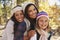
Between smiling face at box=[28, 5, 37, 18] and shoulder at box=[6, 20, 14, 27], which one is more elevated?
smiling face at box=[28, 5, 37, 18]

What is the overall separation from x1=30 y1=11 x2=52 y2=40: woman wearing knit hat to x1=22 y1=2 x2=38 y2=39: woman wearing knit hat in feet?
0.11

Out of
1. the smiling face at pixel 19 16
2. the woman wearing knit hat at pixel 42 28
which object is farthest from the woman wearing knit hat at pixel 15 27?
the woman wearing knit hat at pixel 42 28

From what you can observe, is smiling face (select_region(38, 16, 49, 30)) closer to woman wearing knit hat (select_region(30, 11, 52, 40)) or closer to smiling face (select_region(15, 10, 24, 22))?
woman wearing knit hat (select_region(30, 11, 52, 40))

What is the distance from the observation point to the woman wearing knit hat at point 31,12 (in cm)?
195

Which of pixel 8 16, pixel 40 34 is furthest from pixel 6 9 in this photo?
pixel 40 34

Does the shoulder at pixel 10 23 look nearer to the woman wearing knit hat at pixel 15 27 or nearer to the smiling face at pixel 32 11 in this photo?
the woman wearing knit hat at pixel 15 27

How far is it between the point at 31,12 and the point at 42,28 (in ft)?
0.50

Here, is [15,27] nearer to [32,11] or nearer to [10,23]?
[10,23]

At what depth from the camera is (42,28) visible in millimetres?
1960

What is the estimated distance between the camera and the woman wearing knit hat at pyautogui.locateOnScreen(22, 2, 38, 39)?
195 centimetres

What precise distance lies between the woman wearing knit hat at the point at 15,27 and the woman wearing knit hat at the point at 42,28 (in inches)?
4.2

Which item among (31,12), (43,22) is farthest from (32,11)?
(43,22)

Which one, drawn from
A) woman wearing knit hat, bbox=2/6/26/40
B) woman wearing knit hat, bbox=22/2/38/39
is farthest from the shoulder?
Result: woman wearing knit hat, bbox=22/2/38/39

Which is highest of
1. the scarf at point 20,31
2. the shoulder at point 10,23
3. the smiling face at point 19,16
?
the smiling face at point 19,16
